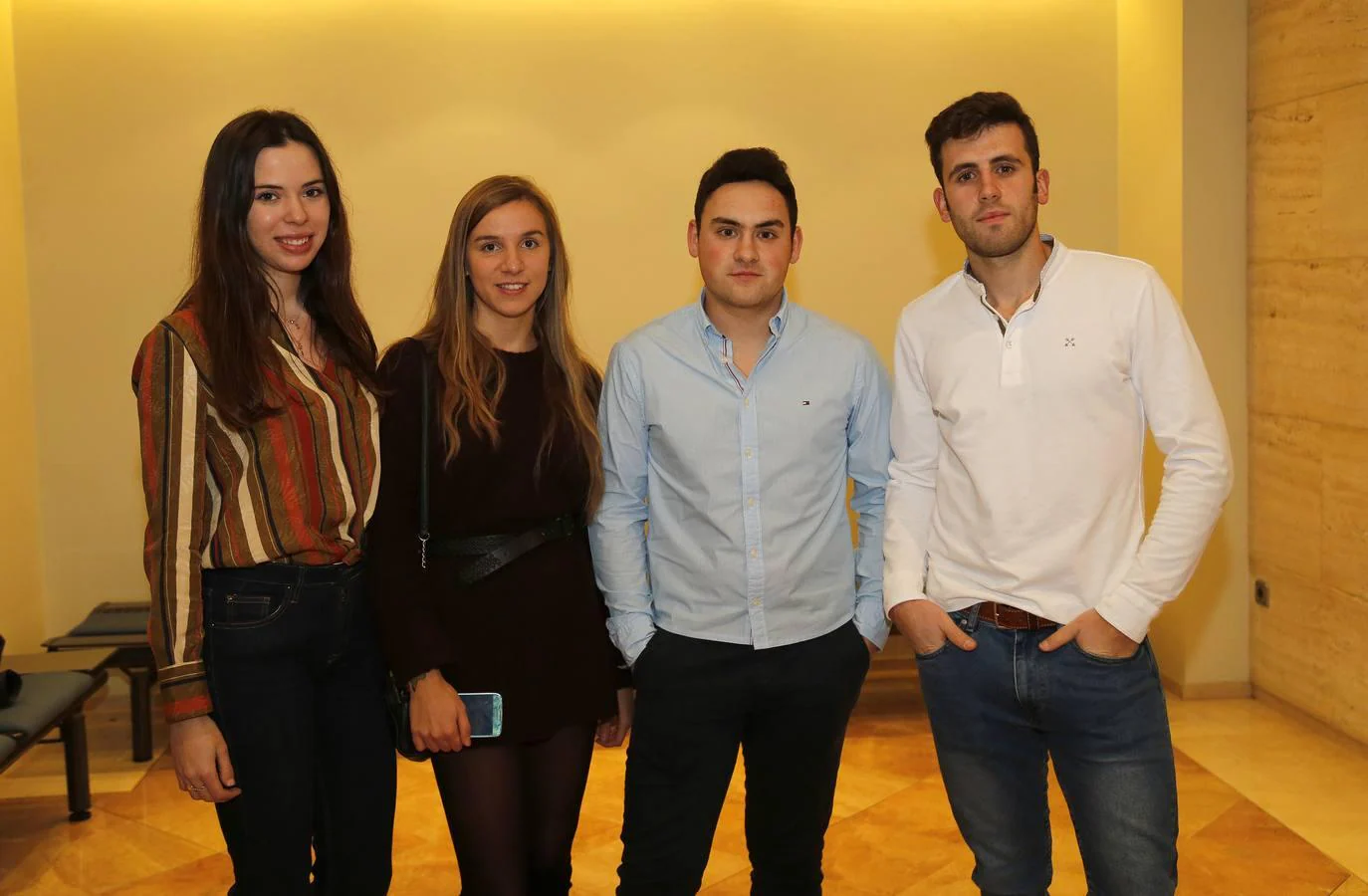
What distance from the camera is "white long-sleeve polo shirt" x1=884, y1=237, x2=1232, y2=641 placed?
2.26 metres

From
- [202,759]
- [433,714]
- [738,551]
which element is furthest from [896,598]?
[202,759]

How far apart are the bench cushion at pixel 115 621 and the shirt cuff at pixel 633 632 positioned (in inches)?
119

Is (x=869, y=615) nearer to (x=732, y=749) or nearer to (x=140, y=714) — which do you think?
(x=732, y=749)

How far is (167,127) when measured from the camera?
5500 millimetres

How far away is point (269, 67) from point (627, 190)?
1.67 meters

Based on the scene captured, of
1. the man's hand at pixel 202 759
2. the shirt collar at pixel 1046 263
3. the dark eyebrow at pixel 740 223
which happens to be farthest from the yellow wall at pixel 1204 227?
the man's hand at pixel 202 759

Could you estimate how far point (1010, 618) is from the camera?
2.34 meters

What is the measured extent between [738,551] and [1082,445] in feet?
2.32

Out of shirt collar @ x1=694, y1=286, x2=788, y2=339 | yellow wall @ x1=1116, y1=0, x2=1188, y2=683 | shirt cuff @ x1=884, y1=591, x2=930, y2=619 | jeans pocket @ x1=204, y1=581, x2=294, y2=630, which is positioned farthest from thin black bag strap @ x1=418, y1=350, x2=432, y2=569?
yellow wall @ x1=1116, y1=0, x2=1188, y2=683

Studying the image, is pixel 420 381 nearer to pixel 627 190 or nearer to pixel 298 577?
pixel 298 577

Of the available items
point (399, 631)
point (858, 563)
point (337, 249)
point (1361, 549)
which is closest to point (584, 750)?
point (399, 631)

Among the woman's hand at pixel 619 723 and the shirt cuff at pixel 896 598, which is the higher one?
the shirt cuff at pixel 896 598

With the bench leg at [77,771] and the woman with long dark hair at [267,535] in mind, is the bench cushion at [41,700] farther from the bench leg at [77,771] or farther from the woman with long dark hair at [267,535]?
the woman with long dark hair at [267,535]

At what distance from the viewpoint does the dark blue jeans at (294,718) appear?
2.11 m
